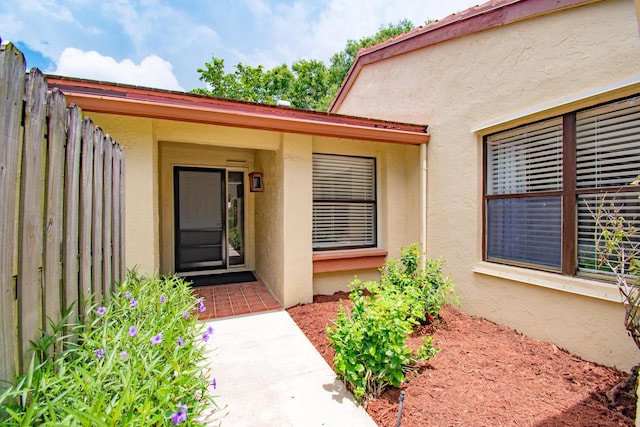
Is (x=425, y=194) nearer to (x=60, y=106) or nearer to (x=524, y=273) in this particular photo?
(x=524, y=273)

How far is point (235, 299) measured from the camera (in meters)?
4.93

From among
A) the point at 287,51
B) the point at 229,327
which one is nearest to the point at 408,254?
the point at 229,327

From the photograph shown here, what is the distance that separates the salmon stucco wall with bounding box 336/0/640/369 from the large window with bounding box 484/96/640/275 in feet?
0.54

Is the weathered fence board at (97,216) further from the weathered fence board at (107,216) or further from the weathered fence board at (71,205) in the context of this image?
the weathered fence board at (71,205)

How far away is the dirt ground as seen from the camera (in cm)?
219

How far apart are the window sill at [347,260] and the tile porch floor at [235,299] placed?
0.99 meters

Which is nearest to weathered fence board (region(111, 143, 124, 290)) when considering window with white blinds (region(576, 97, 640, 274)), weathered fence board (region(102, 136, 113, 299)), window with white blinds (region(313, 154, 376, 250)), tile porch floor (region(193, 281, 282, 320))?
weathered fence board (region(102, 136, 113, 299))

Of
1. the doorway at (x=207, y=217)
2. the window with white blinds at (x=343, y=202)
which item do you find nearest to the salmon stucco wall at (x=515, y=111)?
the window with white blinds at (x=343, y=202)

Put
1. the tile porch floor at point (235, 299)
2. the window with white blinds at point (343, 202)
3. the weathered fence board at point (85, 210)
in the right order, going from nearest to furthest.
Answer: the weathered fence board at point (85, 210), the tile porch floor at point (235, 299), the window with white blinds at point (343, 202)

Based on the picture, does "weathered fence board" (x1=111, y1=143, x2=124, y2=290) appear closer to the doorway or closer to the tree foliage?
the doorway

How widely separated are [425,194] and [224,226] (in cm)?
482

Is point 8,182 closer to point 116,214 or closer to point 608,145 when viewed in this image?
point 116,214

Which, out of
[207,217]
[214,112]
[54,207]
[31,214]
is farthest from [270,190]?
[31,214]

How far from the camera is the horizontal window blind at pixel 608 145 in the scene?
108 inches
